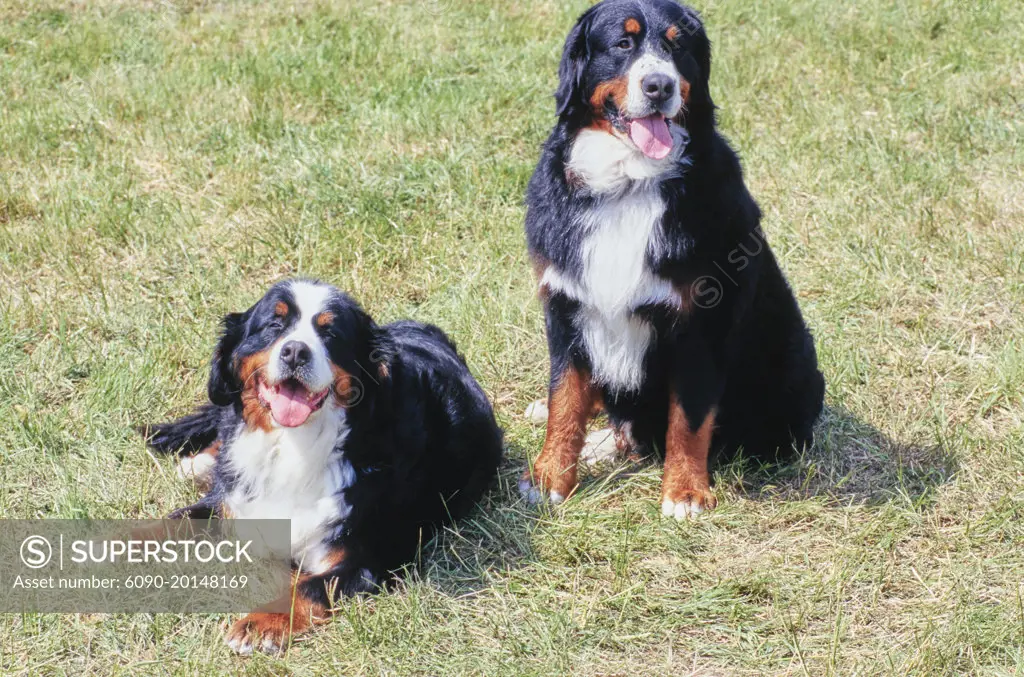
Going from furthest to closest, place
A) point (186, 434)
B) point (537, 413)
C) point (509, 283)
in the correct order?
point (509, 283) → point (537, 413) → point (186, 434)

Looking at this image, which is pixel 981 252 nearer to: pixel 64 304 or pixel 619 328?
pixel 619 328

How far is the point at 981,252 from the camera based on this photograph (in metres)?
5.13

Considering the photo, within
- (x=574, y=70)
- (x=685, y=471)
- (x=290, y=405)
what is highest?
(x=574, y=70)

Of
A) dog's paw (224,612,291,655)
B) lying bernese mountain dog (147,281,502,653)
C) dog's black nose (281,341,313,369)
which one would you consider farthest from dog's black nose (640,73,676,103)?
dog's paw (224,612,291,655)

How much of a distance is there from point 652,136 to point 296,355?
123 centimetres

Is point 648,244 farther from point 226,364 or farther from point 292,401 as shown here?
point 226,364

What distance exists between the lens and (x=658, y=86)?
10.4 feet

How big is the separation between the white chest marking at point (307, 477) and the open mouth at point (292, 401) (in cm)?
7

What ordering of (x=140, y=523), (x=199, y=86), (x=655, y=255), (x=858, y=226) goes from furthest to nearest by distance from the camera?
(x=199, y=86), (x=858, y=226), (x=140, y=523), (x=655, y=255)

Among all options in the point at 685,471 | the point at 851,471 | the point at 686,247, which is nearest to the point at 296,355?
the point at 686,247

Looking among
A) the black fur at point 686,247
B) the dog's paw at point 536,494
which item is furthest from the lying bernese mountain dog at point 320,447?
the black fur at point 686,247

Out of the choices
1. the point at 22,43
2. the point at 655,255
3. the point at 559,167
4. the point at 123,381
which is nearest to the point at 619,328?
the point at 655,255

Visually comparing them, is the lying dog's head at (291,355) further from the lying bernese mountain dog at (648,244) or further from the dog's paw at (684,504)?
the dog's paw at (684,504)

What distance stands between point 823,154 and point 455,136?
200cm
